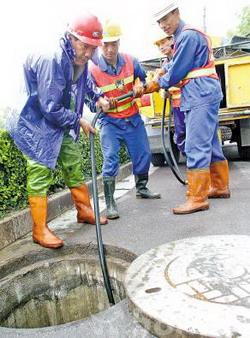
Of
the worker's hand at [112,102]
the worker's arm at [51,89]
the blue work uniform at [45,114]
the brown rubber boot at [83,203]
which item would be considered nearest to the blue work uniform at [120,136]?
the worker's hand at [112,102]

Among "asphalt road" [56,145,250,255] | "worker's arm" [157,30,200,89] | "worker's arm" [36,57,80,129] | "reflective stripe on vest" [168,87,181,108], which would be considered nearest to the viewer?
"worker's arm" [36,57,80,129]

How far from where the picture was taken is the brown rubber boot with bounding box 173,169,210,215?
11.1 ft

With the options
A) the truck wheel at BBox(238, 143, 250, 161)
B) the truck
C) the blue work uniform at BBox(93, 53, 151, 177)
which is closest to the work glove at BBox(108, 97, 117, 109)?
the blue work uniform at BBox(93, 53, 151, 177)

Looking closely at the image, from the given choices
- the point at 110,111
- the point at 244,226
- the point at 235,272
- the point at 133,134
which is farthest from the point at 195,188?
the point at 235,272

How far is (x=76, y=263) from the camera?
9.27 ft

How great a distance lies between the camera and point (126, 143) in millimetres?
3844

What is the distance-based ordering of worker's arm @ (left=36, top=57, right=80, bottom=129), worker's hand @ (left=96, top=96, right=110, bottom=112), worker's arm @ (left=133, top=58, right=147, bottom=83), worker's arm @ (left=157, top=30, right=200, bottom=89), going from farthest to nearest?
1. worker's arm @ (left=133, top=58, right=147, bottom=83)
2. worker's hand @ (left=96, top=96, right=110, bottom=112)
3. worker's arm @ (left=157, top=30, right=200, bottom=89)
4. worker's arm @ (left=36, top=57, right=80, bottom=129)

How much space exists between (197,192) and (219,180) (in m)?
0.58

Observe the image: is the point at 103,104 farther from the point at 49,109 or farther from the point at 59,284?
the point at 59,284

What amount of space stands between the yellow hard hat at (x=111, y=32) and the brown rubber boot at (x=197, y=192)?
148cm

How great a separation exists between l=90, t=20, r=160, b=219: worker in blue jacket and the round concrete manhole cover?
4.57 ft

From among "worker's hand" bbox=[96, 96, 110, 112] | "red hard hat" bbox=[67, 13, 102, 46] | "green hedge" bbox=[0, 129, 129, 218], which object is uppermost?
→ "red hard hat" bbox=[67, 13, 102, 46]

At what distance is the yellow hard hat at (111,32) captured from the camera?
331cm

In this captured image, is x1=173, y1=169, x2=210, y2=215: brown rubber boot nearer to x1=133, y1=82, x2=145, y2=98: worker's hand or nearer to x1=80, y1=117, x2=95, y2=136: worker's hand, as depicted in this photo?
x1=133, y1=82, x2=145, y2=98: worker's hand
